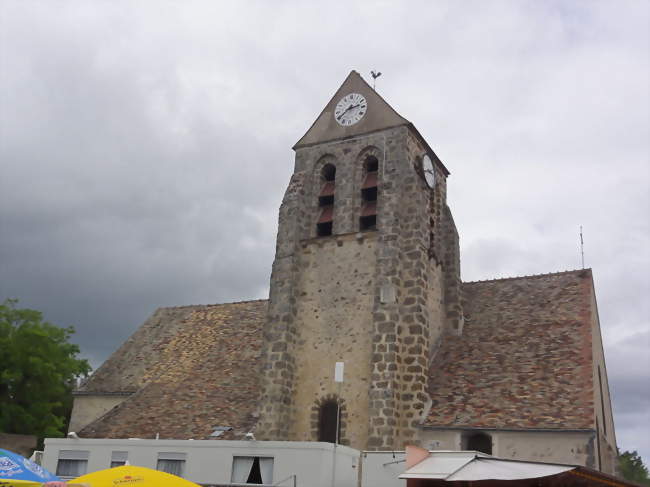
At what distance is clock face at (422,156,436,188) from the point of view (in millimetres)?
26061

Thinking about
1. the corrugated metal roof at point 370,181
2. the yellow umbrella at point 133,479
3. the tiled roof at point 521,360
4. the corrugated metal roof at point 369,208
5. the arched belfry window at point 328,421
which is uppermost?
the corrugated metal roof at point 370,181

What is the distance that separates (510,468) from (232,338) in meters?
17.6

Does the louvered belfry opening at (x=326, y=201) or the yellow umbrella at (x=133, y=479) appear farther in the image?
Answer: the louvered belfry opening at (x=326, y=201)

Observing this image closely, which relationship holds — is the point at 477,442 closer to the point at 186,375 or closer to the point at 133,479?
the point at 133,479

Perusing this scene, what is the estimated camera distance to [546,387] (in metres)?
21.0

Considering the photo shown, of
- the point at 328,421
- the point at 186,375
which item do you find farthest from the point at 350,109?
the point at 186,375

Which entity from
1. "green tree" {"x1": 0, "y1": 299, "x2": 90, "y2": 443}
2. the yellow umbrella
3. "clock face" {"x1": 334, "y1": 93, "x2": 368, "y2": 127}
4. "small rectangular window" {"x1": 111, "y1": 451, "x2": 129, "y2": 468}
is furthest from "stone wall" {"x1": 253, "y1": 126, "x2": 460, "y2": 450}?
"green tree" {"x1": 0, "y1": 299, "x2": 90, "y2": 443}

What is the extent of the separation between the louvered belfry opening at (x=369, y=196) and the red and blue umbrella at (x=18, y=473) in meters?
14.0

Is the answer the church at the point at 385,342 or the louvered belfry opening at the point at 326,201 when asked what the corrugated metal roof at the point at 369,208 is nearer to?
the church at the point at 385,342

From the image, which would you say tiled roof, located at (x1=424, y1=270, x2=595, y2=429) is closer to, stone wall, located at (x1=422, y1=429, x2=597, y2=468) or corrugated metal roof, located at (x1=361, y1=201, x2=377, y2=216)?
stone wall, located at (x1=422, y1=429, x2=597, y2=468)

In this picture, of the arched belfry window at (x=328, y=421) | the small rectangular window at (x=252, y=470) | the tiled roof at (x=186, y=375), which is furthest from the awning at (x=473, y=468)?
the tiled roof at (x=186, y=375)

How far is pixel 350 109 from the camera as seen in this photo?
2712cm

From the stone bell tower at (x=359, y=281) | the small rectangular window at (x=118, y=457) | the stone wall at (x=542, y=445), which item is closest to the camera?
the stone wall at (x=542, y=445)

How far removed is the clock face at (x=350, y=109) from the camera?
2675 cm
